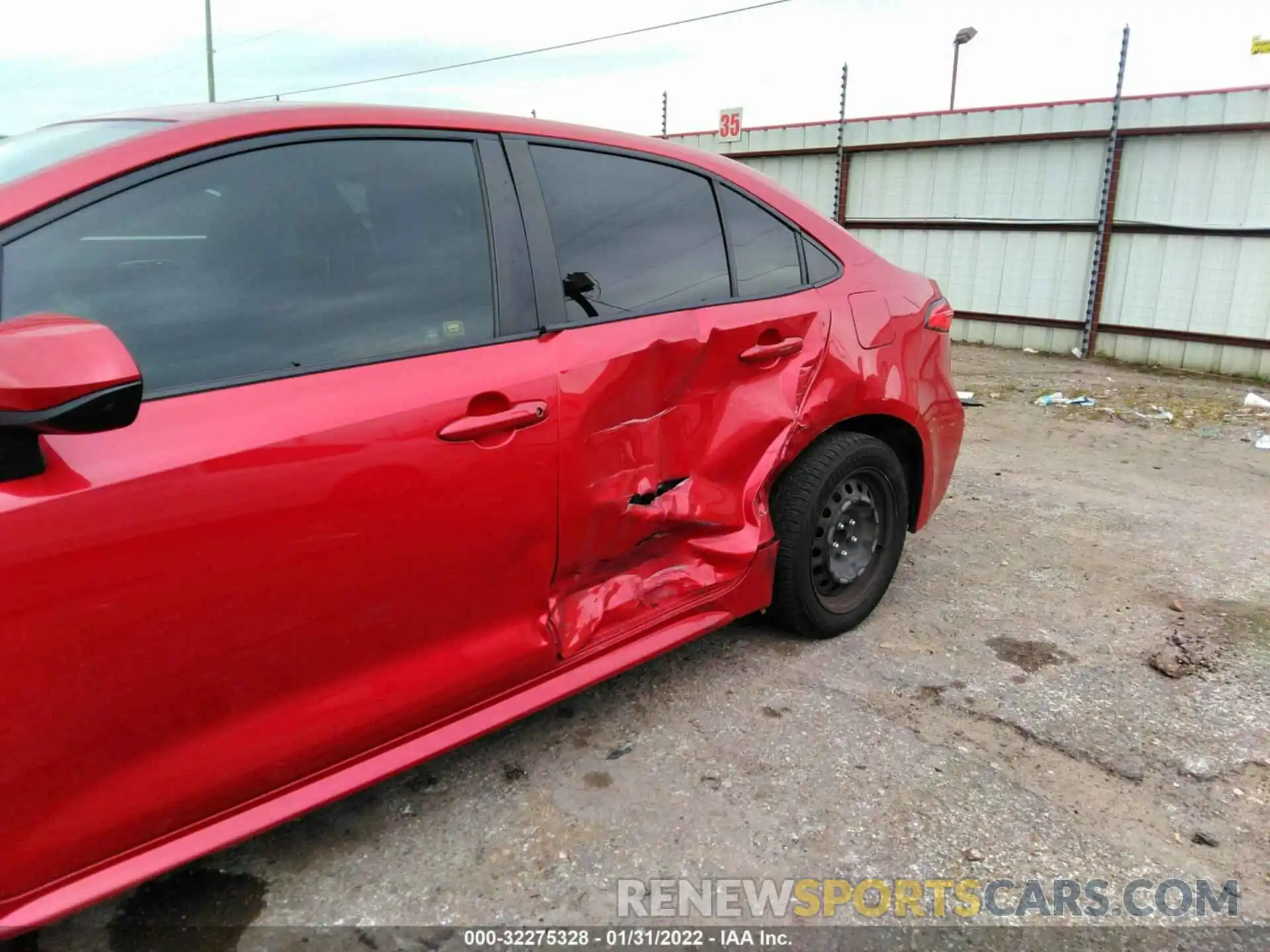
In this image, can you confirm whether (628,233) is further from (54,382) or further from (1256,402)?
(1256,402)

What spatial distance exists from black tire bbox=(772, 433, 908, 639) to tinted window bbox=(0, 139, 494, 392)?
1304 millimetres

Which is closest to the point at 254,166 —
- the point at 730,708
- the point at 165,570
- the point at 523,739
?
the point at 165,570

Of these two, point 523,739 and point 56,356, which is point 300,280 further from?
point 523,739

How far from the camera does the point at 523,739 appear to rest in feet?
8.61

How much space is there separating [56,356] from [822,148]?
1211 centimetres

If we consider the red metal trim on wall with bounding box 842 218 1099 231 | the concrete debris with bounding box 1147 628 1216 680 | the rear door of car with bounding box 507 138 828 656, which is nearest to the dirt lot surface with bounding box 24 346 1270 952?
the concrete debris with bounding box 1147 628 1216 680

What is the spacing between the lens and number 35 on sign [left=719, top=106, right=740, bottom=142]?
44.3ft

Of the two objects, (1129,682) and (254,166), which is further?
(1129,682)

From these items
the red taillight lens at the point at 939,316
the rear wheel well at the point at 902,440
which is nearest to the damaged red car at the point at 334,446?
the rear wheel well at the point at 902,440

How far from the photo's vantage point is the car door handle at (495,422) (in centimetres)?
196

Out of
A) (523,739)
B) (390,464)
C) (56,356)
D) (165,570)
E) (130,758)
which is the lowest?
(523,739)

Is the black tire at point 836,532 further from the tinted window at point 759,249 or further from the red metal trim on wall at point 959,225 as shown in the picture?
the red metal trim on wall at point 959,225

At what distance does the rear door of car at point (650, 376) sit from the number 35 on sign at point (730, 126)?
11.5 meters

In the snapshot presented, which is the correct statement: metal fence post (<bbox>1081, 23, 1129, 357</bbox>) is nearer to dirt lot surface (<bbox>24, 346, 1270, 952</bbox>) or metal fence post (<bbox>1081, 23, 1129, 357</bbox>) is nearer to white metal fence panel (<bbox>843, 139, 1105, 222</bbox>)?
white metal fence panel (<bbox>843, 139, 1105, 222</bbox>)
